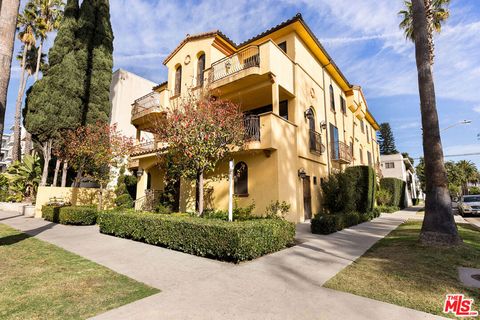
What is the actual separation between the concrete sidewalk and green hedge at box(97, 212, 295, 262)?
0.84 feet

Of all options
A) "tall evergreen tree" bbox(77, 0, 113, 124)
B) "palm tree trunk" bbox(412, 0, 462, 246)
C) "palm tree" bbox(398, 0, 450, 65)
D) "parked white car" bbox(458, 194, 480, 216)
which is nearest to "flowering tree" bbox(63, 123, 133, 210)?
"tall evergreen tree" bbox(77, 0, 113, 124)

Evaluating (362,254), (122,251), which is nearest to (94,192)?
(122,251)

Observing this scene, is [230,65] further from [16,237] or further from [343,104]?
[16,237]

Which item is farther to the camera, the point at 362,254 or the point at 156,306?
the point at 362,254

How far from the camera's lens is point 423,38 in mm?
8617

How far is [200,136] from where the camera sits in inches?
382

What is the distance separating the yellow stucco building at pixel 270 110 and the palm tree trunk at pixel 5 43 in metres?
5.74

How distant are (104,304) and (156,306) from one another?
0.80 metres

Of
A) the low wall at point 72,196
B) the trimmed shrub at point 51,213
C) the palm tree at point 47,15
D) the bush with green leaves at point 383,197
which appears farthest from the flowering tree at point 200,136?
the palm tree at point 47,15

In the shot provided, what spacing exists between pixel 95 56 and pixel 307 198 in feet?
67.4

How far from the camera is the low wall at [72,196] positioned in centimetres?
1602

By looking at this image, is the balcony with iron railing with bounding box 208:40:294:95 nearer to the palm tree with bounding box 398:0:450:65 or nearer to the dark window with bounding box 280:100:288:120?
the dark window with bounding box 280:100:288:120

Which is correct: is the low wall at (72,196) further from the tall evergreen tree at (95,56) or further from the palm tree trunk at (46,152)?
the tall evergreen tree at (95,56)

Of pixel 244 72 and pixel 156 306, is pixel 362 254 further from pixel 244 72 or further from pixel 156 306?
pixel 244 72
